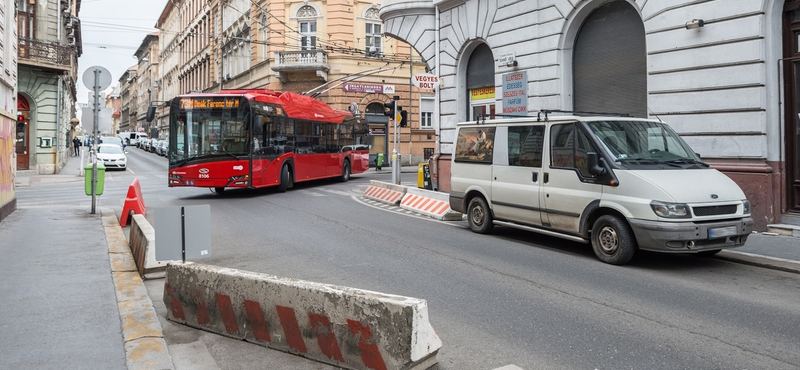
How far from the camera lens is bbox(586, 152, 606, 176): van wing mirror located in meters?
8.65

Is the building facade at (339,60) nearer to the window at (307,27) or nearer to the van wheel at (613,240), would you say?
the window at (307,27)

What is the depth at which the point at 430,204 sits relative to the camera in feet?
48.1

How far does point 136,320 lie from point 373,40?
3656cm

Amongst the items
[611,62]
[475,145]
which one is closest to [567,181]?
[475,145]

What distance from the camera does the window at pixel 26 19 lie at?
29.1 m

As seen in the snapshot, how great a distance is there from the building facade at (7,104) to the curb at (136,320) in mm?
5752

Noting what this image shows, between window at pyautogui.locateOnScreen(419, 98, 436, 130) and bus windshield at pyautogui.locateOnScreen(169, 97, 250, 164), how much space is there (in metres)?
24.7

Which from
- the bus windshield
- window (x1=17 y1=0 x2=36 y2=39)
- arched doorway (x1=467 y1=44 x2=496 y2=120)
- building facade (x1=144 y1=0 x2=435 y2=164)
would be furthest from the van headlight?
window (x1=17 y1=0 x2=36 y2=39)

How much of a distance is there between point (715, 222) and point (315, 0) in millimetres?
34430

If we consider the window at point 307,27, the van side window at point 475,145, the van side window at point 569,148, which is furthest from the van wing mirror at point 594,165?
the window at point 307,27

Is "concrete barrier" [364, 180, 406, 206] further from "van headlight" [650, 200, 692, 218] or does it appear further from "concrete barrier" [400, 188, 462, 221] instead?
"van headlight" [650, 200, 692, 218]

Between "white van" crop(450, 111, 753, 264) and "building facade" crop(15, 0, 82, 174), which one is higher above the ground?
A: "building facade" crop(15, 0, 82, 174)

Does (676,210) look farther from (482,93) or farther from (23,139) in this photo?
(23,139)

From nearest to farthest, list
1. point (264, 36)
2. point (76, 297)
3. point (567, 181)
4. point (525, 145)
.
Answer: point (76, 297)
point (567, 181)
point (525, 145)
point (264, 36)
